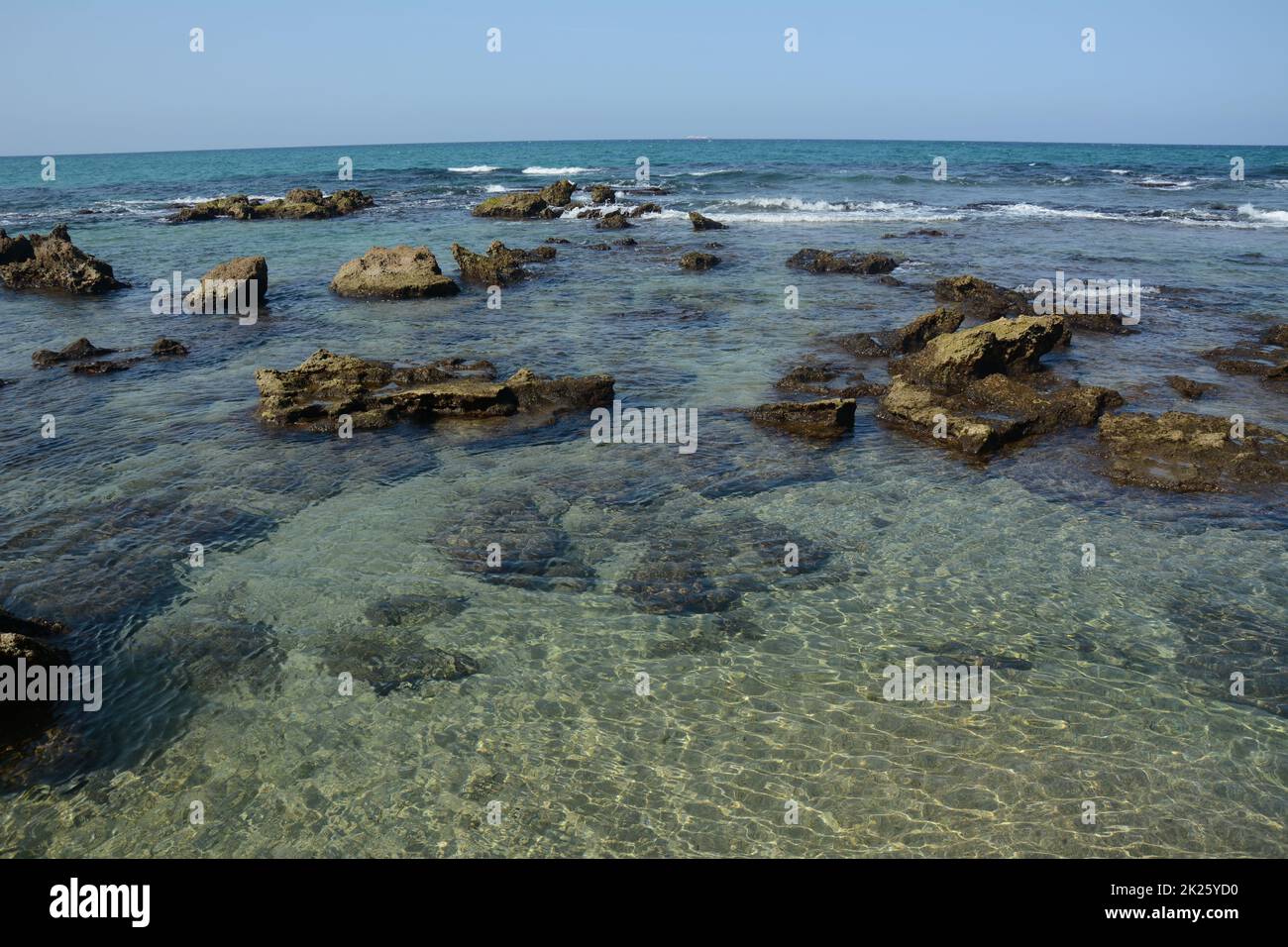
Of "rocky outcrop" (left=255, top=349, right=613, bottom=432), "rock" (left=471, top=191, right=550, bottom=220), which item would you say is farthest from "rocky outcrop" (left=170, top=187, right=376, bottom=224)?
"rocky outcrop" (left=255, top=349, right=613, bottom=432)

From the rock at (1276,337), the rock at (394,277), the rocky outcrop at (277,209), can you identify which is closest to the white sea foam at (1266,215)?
the rock at (1276,337)

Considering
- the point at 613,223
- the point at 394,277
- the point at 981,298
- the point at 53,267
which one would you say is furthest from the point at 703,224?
the point at 53,267

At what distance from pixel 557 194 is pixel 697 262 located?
77.5 feet

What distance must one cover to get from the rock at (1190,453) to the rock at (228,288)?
23.1 m

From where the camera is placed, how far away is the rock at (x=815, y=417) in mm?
15133

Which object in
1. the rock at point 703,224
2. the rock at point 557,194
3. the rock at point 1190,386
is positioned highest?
the rock at point 557,194

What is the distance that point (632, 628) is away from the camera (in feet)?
31.3

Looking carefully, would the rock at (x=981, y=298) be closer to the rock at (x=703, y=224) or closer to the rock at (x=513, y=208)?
the rock at (x=703, y=224)

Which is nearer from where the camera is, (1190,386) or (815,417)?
(815,417)

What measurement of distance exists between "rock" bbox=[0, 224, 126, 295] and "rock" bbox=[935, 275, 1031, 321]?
27.1 meters

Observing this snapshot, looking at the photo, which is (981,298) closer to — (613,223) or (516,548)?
(516,548)

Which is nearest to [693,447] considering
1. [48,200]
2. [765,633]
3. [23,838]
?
[765,633]

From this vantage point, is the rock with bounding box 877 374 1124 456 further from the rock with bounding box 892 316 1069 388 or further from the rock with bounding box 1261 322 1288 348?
the rock with bounding box 1261 322 1288 348

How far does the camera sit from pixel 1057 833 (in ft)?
22.3
